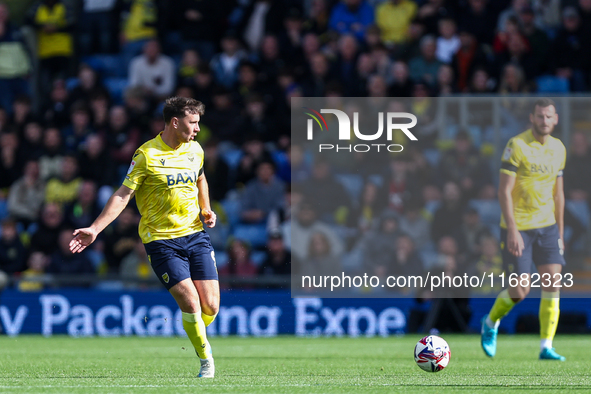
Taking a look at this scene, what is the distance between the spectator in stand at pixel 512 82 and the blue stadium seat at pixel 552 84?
0.56 meters

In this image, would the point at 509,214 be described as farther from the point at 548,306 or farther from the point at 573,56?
the point at 573,56

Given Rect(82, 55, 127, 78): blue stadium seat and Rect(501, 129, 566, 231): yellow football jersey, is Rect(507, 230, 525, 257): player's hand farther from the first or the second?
Rect(82, 55, 127, 78): blue stadium seat

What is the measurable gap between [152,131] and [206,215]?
363 inches

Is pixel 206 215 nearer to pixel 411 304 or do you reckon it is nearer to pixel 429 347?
pixel 429 347

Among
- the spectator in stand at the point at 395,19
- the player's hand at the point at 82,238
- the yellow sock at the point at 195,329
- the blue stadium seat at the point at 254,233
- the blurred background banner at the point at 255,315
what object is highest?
the spectator in stand at the point at 395,19

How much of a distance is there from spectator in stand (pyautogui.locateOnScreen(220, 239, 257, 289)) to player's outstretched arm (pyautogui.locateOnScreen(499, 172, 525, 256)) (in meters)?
5.68

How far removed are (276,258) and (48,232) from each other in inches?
162

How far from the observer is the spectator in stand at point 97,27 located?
1972cm

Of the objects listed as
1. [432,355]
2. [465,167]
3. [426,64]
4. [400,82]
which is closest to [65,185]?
[400,82]

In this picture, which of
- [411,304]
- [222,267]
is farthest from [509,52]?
[222,267]

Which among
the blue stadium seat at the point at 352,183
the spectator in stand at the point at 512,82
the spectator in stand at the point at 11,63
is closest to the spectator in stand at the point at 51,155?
the spectator in stand at the point at 11,63

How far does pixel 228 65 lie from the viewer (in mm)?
17672

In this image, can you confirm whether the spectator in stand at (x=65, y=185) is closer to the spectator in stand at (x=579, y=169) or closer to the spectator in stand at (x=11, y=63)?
the spectator in stand at (x=11, y=63)

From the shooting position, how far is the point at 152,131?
17141 mm
